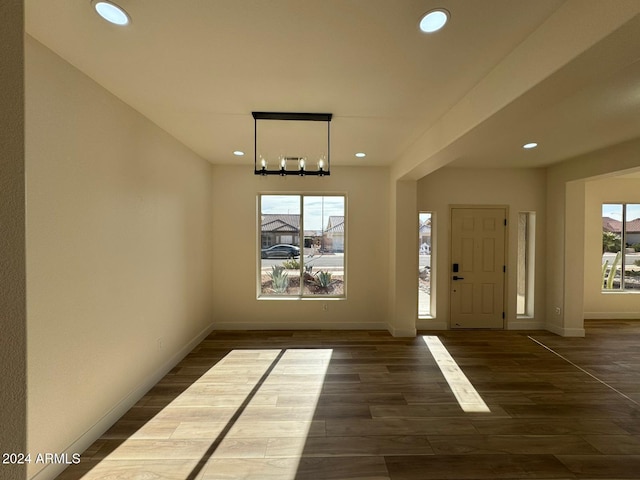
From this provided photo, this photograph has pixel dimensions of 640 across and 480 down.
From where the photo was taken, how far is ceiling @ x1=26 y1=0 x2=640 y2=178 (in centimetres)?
140

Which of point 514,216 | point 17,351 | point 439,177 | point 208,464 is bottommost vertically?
point 208,464

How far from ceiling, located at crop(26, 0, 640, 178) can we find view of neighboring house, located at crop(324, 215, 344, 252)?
6.87ft

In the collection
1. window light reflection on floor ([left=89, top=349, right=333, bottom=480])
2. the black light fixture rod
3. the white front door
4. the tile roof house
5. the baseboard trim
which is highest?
the black light fixture rod

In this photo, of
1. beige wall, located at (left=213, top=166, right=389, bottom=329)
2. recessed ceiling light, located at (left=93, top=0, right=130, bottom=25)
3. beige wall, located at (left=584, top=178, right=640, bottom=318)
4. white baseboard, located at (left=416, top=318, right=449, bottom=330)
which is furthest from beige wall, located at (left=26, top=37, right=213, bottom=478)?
beige wall, located at (left=584, top=178, right=640, bottom=318)

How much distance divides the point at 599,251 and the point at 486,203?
9.10 ft

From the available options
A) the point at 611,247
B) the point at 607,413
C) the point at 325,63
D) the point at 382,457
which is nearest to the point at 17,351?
the point at 325,63

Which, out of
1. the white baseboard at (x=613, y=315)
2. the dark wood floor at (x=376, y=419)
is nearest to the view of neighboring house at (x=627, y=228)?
the white baseboard at (x=613, y=315)

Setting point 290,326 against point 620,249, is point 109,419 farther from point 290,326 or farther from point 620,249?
point 620,249

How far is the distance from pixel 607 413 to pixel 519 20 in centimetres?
342

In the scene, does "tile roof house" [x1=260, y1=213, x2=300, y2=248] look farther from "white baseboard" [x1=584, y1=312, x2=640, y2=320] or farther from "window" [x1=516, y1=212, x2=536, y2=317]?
"white baseboard" [x1=584, y1=312, x2=640, y2=320]

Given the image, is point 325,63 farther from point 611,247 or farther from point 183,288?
point 611,247

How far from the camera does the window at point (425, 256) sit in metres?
4.98

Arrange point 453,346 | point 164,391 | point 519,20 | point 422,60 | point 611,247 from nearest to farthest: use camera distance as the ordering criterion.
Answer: point 519,20 → point 422,60 → point 164,391 → point 453,346 → point 611,247

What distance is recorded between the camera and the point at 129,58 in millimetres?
1861
